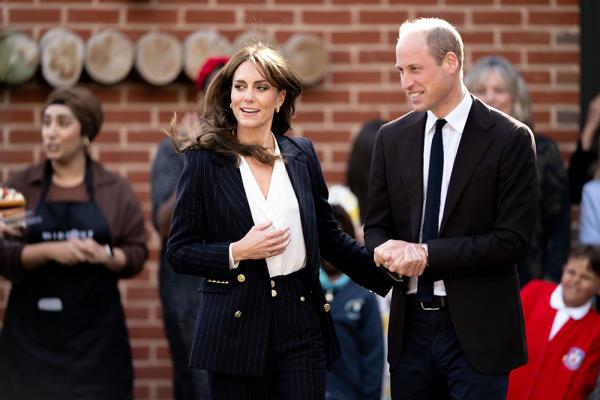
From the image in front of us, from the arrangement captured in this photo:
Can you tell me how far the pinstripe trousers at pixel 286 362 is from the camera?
4.22m

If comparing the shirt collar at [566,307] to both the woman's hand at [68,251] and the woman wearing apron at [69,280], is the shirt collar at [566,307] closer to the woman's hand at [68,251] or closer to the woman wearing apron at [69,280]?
the woman wearing apron at [69,280]

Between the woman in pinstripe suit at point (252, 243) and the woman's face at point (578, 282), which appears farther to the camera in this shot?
the woman's face at point (578, 282)

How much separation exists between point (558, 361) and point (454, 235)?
165 centimetres

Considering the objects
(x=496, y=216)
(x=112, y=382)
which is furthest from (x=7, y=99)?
(x=496, y=216)

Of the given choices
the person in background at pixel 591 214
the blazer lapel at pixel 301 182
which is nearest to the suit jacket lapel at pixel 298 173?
the blazer lapel at pixel 301 182

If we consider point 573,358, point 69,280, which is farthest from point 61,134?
point 573,358

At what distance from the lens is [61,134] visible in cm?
620

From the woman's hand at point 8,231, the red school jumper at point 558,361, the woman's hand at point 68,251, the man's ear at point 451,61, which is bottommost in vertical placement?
the red school jumper at point 558,361

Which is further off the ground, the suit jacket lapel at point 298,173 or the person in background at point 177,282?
the suit jacket lapel at point 298,173

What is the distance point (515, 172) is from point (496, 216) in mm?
170

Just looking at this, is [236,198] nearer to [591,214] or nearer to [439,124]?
[439,124]

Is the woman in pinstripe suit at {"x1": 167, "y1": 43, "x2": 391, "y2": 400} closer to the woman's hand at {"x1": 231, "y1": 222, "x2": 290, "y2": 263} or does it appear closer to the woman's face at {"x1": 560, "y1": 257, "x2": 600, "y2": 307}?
the woman's hand at {"x1": 231, "y1": 222, "x2": 290, "y2": 263}

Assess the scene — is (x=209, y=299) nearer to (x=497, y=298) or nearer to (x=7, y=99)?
(x=497, y=298)

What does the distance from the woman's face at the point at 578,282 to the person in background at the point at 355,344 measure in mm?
916
